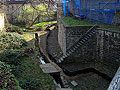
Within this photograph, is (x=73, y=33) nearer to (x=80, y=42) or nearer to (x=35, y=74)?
A: (x=80, y=42)

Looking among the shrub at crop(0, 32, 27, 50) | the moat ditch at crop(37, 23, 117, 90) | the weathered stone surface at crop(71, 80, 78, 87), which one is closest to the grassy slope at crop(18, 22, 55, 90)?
the moat ditch at crop(37, 23, 117, 90)

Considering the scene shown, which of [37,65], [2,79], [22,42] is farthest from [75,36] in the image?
[2,79]

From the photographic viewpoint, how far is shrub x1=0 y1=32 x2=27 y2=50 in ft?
44.6

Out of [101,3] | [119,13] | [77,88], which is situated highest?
[101,3]

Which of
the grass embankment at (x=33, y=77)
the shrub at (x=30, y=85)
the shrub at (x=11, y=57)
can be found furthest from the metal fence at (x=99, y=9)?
the shrub at (x=30, y=85)

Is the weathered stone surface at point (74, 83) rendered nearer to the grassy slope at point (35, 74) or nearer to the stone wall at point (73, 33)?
the grassy slope at point (35, 74)

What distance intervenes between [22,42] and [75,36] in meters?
6.11

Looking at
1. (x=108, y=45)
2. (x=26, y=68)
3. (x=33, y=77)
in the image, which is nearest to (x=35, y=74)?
(x=33, y=77)

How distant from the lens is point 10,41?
14.6 metres

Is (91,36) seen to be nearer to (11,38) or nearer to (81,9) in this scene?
(81,9)

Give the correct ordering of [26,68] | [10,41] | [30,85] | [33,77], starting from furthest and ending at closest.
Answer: [10,41], [26,68], [33,77], [30,85]

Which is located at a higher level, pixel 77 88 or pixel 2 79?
pixel 2 79

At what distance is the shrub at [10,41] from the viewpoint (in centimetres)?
1361

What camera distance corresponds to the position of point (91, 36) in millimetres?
11711
